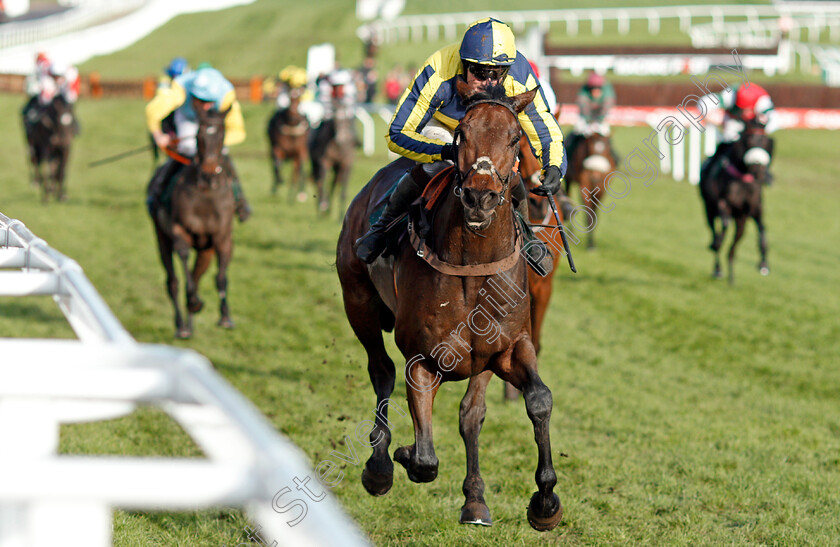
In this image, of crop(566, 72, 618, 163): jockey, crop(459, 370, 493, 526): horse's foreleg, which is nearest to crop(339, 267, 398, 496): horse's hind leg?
crop(459, 370, 493, 526): horse's foreleg

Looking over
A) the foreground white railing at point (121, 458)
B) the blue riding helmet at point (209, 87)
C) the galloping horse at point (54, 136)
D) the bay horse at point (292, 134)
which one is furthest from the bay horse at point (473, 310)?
the galloping horse at point (54, 136)

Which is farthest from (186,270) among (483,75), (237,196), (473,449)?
(483,75)

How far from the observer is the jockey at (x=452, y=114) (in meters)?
4.01

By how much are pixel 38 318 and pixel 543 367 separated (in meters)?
4.80

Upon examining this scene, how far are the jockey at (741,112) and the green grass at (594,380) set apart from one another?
1.72 m

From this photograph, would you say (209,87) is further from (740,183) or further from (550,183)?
(740,183)

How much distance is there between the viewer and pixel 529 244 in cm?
434

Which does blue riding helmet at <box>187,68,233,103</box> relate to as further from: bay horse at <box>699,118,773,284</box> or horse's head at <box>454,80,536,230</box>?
bay horse at <box>699,118,773,284</box>

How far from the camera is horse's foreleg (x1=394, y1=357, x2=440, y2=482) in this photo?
408 centimetres

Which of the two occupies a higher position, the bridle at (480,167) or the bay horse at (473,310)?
the bridle at (480,167)

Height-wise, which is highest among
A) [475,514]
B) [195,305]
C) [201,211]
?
[201,211]

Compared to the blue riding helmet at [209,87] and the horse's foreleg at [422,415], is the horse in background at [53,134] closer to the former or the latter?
the blue riding helmet at [209,87]

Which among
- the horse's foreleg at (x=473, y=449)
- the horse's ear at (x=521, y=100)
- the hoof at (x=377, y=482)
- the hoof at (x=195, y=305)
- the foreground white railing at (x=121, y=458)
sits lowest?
the hoof at (x=195, y=305)

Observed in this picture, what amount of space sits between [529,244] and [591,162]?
9.33 m
